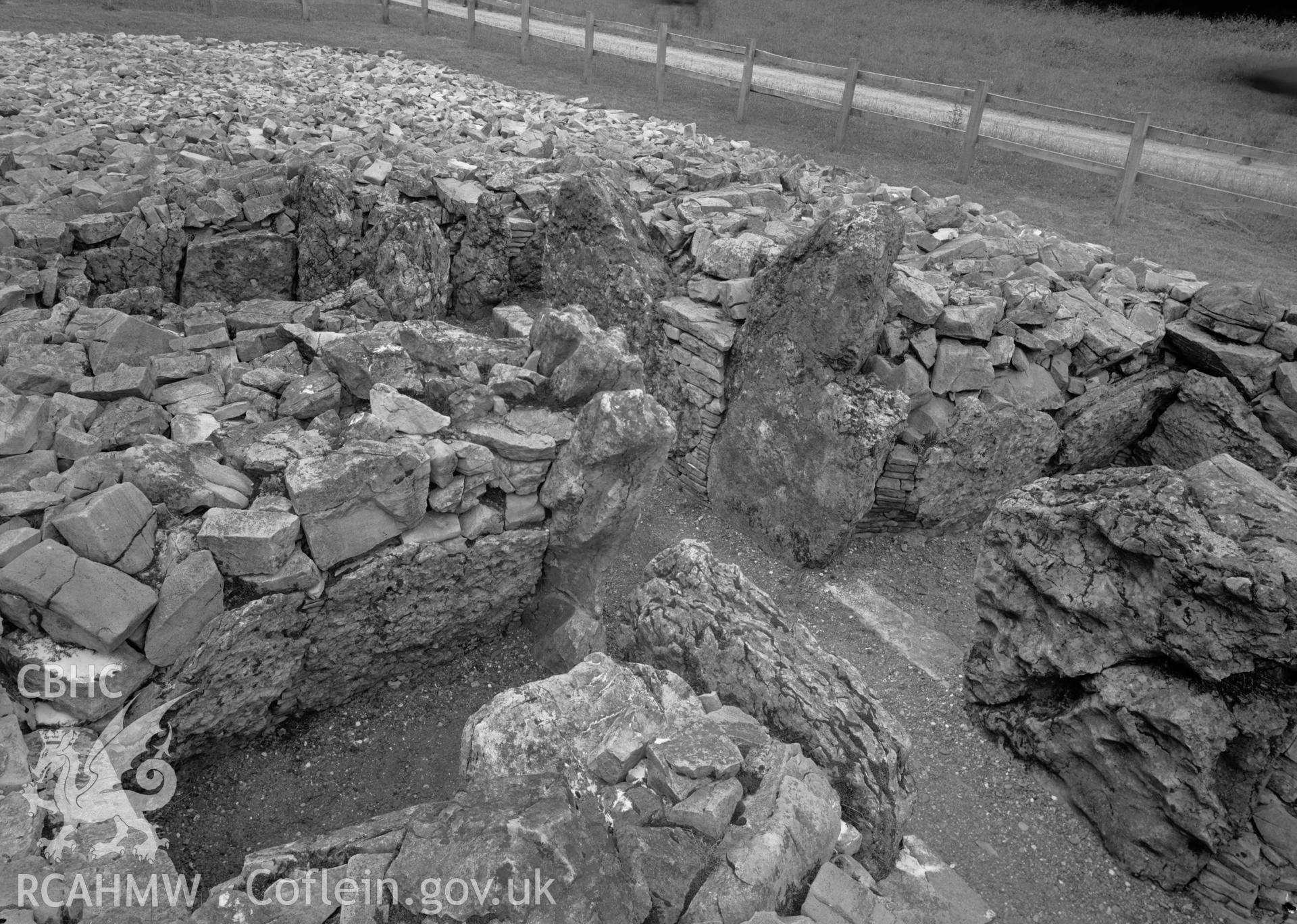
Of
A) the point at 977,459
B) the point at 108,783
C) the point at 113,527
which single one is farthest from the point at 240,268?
the point at 977,459

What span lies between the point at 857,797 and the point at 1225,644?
241 cm

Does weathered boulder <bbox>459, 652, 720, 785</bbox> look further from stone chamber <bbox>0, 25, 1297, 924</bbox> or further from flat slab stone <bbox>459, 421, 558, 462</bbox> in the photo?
flat slab stone <bbox>459, 421, 558, 462</bbox>

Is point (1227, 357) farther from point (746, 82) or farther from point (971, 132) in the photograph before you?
point (746, 82)

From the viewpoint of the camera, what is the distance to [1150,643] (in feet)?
18.2

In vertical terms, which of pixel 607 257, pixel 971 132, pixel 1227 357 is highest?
pixel 971 132

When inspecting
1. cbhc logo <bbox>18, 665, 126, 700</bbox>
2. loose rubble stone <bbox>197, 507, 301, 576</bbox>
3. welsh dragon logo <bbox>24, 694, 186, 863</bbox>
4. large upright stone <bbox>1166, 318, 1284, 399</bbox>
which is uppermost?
large upright stone <bbox>1166, 318, 1284, 399</bbox>

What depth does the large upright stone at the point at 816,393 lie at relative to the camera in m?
7.76

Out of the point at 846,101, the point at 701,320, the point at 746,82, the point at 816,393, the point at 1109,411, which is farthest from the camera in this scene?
the point at 746,82

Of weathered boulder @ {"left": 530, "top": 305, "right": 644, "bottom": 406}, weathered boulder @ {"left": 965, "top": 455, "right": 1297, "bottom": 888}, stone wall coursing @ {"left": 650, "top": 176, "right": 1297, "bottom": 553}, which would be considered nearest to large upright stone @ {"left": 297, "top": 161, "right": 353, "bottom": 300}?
stone wall coursing @ {"left": 650, "top": 176, "right": 1297, "bottom": 553}

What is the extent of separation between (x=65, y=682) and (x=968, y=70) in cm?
2132

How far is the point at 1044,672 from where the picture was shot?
6180 mm

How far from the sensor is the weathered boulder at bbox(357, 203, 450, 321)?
9.63 meters

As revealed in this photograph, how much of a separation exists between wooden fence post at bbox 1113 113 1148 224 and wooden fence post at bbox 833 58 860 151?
4.32m

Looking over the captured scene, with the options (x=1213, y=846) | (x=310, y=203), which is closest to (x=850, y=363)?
(x=1213, y=846)
